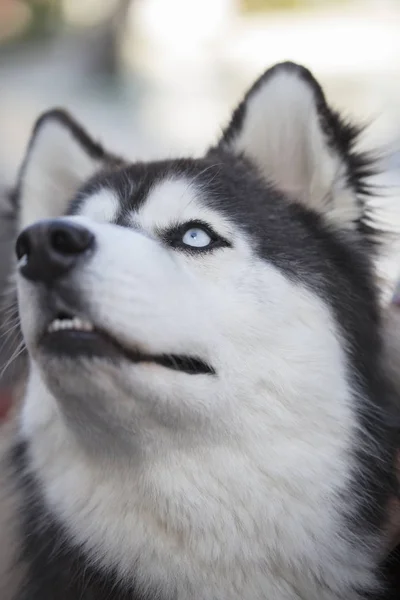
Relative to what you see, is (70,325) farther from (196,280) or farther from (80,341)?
(196,280)

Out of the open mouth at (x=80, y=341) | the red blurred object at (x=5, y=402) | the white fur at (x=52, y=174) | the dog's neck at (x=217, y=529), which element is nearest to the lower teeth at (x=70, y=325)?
the open mouth at (x=80, y=341)

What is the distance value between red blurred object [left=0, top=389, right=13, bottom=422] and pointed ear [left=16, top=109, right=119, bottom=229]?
0.32m

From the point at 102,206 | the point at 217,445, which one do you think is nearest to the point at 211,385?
the point at 217,445

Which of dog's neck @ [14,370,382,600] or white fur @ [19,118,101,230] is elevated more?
white fur @ [19,118,101,230]

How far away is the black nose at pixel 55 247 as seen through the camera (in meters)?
0.62

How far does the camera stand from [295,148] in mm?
917

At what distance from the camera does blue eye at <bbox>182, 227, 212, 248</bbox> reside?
0.78m

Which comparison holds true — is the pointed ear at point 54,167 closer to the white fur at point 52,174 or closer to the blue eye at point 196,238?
the white fur at point 52,174

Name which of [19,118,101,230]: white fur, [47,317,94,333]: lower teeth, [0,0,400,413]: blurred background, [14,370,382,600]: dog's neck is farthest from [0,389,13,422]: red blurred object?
[47,317,94,333]: lower teeth

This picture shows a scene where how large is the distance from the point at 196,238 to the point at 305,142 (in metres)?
0.24

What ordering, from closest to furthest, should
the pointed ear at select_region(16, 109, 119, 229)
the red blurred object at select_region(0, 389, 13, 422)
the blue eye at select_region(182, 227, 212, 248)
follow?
1. the blue eye at select_region(182, 227, 212, 248)
2. the pointed ear at select_region(16, 109, 119, 229)
3. the red blurred object at select_region(0, 389, 13, 422)

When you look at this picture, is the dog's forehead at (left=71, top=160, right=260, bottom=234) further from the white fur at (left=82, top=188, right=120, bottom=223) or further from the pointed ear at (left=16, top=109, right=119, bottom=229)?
the pointed ear at (left=16, top=109, right=119, bottom=229)

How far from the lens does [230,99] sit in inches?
43.2

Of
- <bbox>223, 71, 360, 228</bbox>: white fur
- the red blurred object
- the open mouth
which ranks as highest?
<bbox>223, 71, 360, 228</bbox>: white fur
